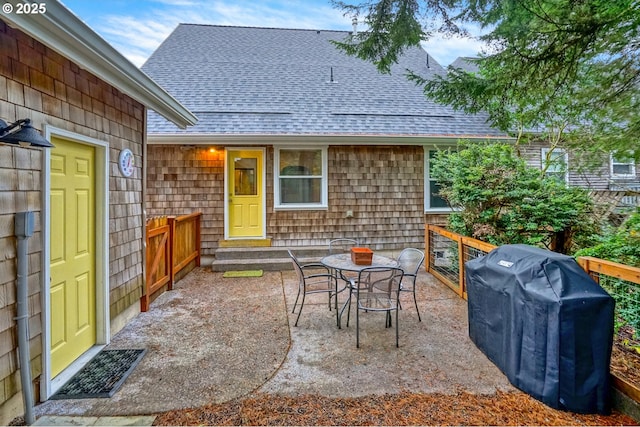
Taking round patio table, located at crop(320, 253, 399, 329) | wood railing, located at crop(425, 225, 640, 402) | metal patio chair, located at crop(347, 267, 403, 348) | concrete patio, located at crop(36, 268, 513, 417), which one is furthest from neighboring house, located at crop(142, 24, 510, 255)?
metal patio chair, located at crop(347, 267, 403, 348)

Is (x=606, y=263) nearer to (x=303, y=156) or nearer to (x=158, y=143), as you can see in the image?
(x=303, y=156)

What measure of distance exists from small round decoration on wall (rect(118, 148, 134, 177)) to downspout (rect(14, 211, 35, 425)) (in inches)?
63.6

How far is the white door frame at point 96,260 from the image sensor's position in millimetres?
2521

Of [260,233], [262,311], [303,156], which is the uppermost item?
[303,156]

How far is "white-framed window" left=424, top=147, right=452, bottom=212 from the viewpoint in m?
7.38

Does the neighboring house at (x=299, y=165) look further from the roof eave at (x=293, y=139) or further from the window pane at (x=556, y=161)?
the window pane at (x=556, y=161)

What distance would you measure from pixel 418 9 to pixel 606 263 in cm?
331

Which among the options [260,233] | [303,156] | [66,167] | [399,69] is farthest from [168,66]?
[66,167]

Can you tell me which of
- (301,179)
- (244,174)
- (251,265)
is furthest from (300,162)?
(251,265)

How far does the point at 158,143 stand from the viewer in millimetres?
6758

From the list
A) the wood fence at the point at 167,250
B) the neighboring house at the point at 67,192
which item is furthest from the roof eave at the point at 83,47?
the wood fence at the point at 167,250

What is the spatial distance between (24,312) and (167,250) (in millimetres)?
3010

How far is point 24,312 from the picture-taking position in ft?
7.48

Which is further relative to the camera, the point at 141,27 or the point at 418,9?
the point at 141,27
